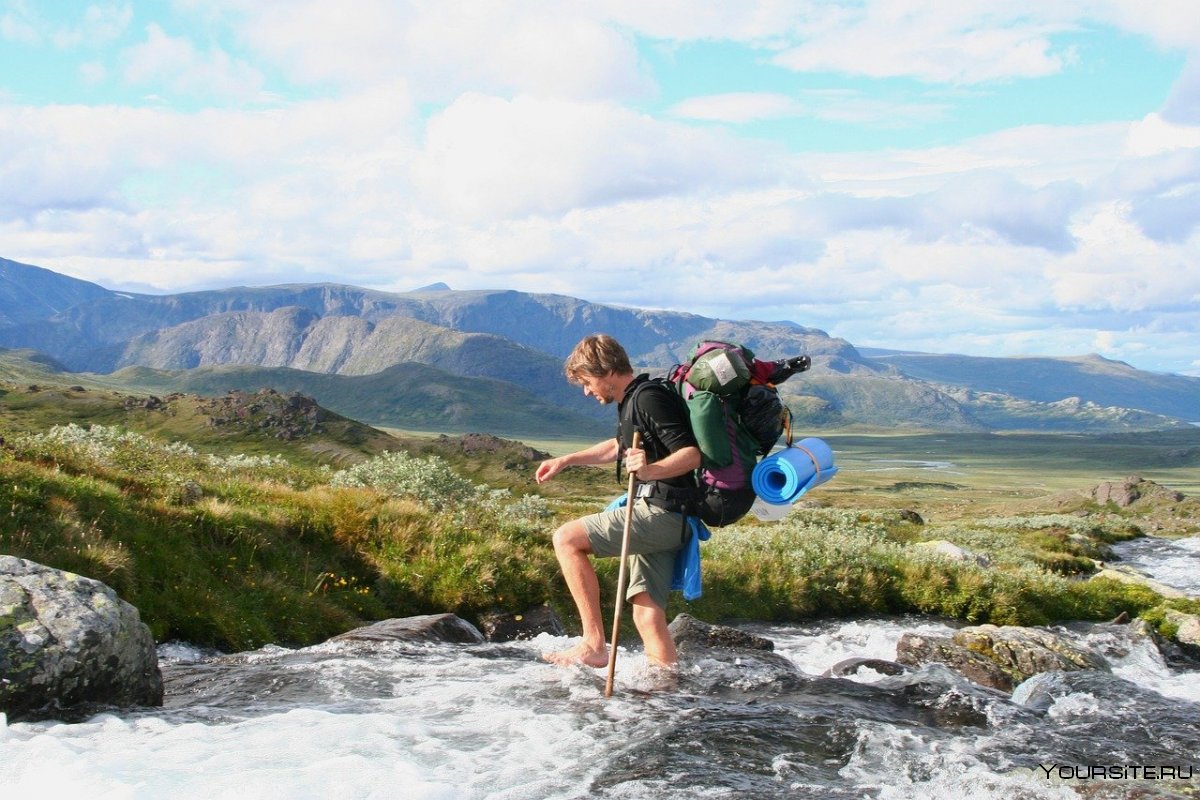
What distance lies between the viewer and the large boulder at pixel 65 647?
8.34 metres

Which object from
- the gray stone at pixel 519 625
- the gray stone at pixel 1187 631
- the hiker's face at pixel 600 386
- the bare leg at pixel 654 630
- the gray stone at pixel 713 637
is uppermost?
the hiker's face at pixel 600 386

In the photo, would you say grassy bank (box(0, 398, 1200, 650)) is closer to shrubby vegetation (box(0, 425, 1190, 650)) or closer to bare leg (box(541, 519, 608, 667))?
shrubby vegetation (box(0, 425, 1190, 650))

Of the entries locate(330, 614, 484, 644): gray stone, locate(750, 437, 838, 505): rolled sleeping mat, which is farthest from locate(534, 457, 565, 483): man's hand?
locate(330, 614, 484, 644): gray stone

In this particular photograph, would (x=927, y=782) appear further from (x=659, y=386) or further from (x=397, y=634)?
(x=397, y=634)

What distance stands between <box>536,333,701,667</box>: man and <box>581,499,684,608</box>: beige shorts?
11 millimetres

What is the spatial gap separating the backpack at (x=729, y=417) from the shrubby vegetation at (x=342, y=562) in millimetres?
6995

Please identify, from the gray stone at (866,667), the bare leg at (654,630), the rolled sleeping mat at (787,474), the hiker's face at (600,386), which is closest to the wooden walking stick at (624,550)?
the bare leg at (654,630)

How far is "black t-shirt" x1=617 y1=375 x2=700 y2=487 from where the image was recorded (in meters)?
Result: 9.57

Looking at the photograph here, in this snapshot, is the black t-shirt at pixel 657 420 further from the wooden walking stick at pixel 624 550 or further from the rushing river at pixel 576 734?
the rushing river at pixel 576 734

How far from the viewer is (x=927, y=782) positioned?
812 centimetres

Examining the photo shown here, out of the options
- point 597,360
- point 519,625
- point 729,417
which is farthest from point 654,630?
point 519,625

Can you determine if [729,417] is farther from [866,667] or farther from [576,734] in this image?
[866,667]

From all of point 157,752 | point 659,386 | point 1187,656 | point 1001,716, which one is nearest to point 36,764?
point 157,752

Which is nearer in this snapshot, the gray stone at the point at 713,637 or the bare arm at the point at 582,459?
the bare arm at the point at 582,459
